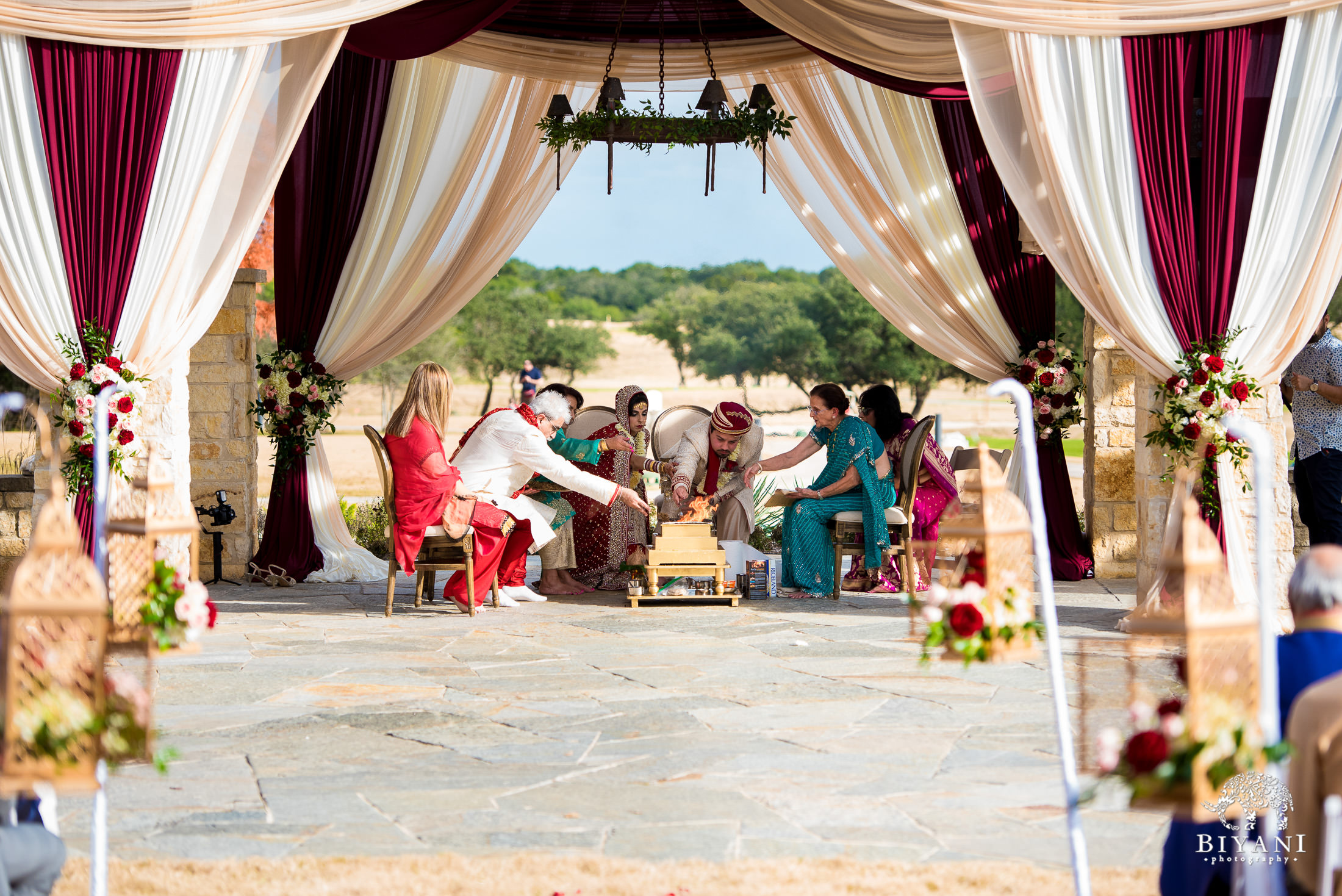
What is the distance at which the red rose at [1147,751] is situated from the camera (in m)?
2.15

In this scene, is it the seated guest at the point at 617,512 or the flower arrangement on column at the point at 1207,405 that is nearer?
the flower arrangement on column at the point at 1207,405

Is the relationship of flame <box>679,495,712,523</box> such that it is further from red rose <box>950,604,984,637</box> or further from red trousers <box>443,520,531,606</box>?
red rose <box>950,604,984,637</box>

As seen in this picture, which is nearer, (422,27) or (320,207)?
(422,27)

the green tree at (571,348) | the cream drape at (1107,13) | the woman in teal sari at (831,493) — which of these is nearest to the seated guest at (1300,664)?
the cream drape at (1107,13)

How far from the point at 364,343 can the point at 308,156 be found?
1211 millimetres

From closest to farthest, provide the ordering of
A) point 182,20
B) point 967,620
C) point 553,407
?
point 967,620 < point 182,20 < point 553,407

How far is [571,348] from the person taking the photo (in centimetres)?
4659

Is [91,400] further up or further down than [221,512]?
further up

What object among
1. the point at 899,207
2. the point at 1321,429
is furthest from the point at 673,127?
the point at 1321,429

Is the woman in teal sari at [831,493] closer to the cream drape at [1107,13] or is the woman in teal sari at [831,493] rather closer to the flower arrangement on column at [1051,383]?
the flower arrangement on column at [1051,383]

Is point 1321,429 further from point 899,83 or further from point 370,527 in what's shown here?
Result: point 370,527

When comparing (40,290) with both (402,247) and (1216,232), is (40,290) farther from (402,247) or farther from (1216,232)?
(1216,232)

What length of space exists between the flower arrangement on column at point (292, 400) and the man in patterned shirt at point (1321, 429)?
539 centimetres
